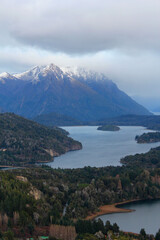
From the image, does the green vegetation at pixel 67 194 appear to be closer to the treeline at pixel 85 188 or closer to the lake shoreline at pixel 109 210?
the treeline at pixel 85 188

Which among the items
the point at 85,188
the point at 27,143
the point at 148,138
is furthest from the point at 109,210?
the point at 148,138

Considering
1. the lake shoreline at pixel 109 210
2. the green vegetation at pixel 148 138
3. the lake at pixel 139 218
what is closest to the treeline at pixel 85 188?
the lake shoreline at pixel 109 210

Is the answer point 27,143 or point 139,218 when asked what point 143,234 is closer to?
point 139,218

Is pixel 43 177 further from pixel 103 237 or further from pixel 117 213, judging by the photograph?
pixel 103 237

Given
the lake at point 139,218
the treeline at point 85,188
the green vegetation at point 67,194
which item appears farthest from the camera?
the treeline at point 85,188

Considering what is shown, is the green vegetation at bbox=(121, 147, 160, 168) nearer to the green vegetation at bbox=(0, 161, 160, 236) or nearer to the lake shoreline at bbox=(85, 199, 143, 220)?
the green vegetation at bbox=(0, 161, 160, 236)

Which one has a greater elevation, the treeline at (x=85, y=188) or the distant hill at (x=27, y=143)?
the distant hill at (x=27, y=143)
